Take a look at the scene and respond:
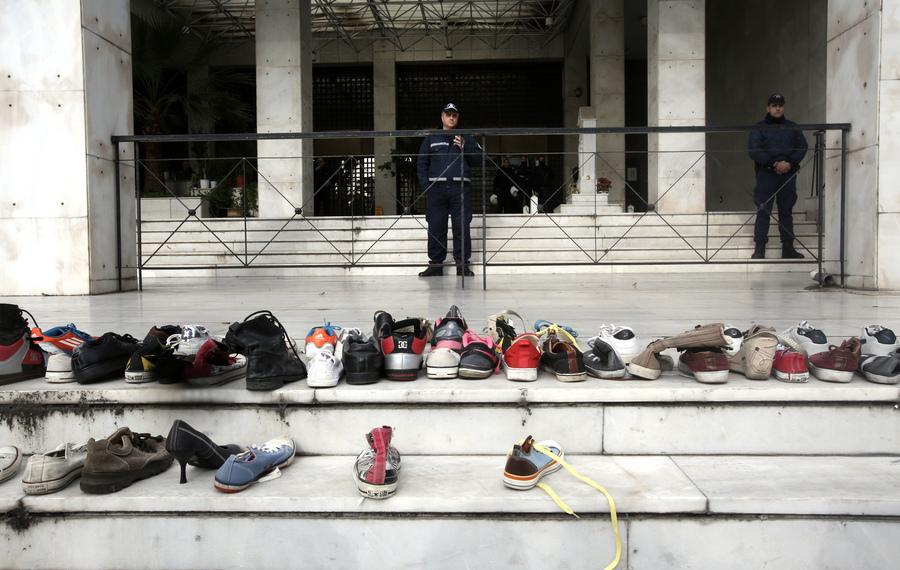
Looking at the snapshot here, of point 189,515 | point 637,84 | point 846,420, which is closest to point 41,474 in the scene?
point 189,515

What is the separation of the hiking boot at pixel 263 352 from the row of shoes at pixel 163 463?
219 mm

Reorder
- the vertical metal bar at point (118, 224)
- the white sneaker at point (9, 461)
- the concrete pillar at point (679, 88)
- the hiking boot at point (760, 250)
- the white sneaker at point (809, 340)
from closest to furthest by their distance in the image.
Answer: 1. the white sneaker at point (9, 461)
2. the white sneaker at point (809, 340)
3. the vertical metal bar at point (118, 224)
4. the hiking boot at point (760, 250)
5. the concrete pillar at point (679, 88)

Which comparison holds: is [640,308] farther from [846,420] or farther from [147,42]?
[147,42]

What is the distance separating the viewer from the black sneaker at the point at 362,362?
1849 millimetres

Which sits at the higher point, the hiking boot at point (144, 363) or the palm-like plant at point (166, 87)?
the palm-like plant at point (166, 87)

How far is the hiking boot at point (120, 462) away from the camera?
1534mm

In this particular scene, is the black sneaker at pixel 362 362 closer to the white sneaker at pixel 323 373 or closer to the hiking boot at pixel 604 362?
the white sneaker at pixel 323 373

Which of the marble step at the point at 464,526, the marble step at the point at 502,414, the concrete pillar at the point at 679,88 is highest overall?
the concrete pillar at the point at 679,88

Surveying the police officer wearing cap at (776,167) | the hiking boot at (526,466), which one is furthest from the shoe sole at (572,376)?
→ the police officer wearing cap at (776,167)

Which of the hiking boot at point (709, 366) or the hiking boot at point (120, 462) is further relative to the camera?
the hiking boot at point (709, 366)

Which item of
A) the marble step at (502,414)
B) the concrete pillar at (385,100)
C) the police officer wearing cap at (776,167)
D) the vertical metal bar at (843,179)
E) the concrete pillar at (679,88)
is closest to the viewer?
the marble step at (502,414)

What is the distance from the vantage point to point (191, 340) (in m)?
2.12

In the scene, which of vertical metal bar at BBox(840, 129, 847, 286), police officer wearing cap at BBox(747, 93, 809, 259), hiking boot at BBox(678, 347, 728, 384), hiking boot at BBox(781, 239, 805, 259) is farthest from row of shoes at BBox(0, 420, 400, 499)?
hiking boot at BBox(781, 239, 805, 259)

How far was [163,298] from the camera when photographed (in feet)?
15.2
